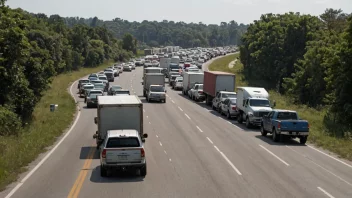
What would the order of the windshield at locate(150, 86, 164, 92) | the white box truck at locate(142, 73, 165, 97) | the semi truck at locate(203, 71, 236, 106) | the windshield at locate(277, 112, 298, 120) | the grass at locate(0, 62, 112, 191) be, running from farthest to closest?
1. the white box truck at locate(142, 73, 165, 97)
2. the windshield at locate(150, 86, 164, 92)
3. the semi truck at locate(203, 71, 236, 106)
4. the windshield at locate(277, 112, 298, 120)
5. the grass at locate(0, 62, 112, 191)

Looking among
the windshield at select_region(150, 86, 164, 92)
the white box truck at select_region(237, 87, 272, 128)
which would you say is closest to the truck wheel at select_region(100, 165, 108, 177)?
the white box truck at select_region(237, 87, 272, 128)

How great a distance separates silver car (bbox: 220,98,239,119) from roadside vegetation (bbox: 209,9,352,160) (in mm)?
5339

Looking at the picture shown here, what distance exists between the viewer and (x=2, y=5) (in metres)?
35.8

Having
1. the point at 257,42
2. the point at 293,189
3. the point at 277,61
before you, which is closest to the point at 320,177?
the point at 293,189

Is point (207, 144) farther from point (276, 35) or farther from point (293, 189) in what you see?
point (276, 35)

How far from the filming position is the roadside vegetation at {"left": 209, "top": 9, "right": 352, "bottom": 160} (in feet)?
127

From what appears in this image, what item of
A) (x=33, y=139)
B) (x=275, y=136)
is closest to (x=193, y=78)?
(x=275, y=136)

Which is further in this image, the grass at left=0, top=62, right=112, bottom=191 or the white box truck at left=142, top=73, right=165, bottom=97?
the white box truck at left=142, top=73, right=165, bottom=97

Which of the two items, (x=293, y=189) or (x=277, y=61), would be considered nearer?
(x=293, y=189)

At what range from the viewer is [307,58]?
61.3 meters

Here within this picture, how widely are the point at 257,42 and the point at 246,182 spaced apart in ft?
244

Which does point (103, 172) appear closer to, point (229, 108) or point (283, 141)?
point (283, 141)

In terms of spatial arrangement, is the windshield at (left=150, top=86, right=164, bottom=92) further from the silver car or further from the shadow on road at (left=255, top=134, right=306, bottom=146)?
the shadow on road at (left=255, top=134, right=306, bottom=146)

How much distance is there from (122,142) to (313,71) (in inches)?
1663
